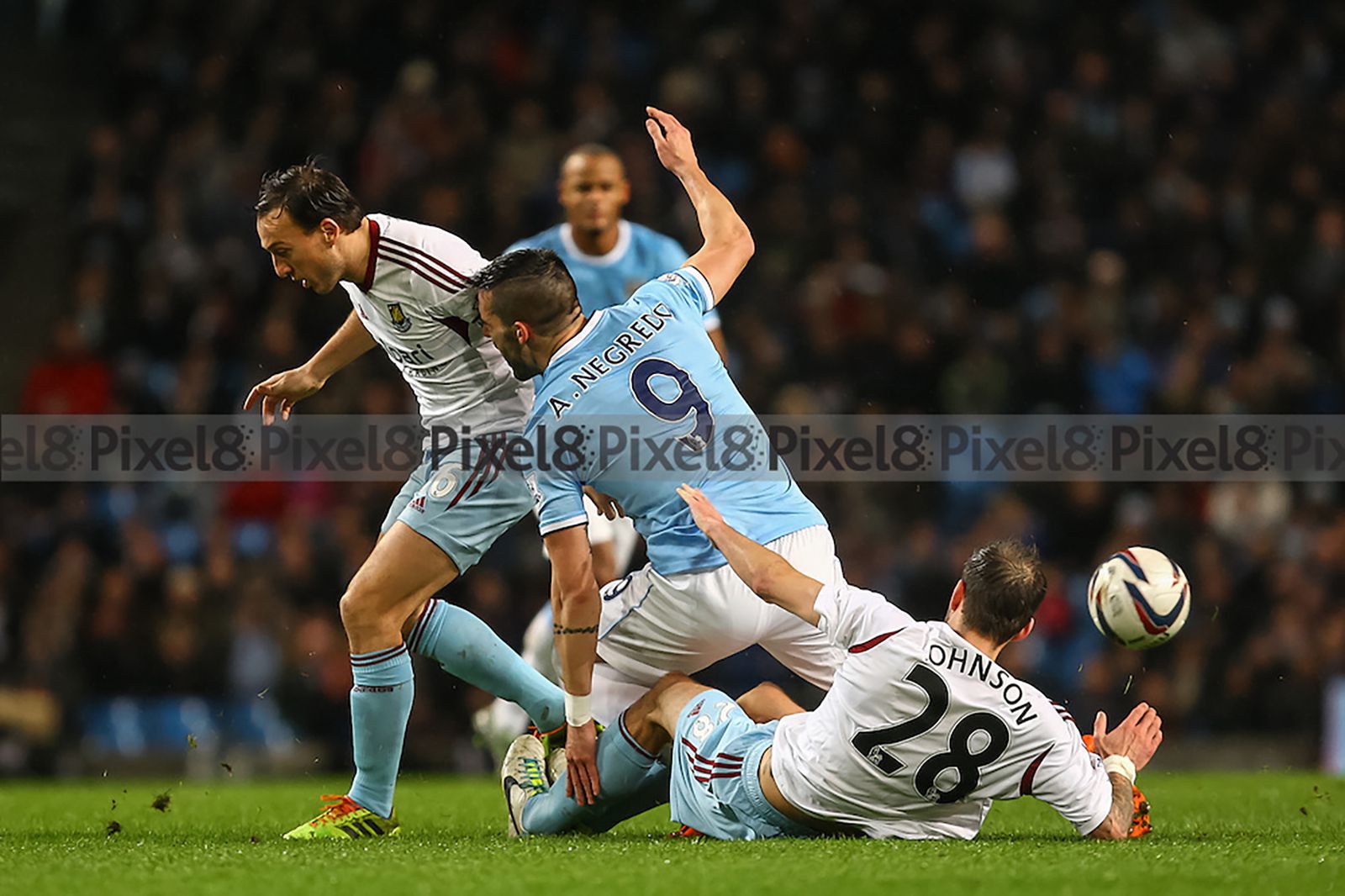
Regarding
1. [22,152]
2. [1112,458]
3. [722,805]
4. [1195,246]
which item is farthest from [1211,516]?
[22,152]

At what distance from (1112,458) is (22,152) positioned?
904cm

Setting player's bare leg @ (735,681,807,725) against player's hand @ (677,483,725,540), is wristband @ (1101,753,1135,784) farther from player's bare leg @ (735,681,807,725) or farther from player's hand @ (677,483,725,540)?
player's hand @ (677,483,725,540)

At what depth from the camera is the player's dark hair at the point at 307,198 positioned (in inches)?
208

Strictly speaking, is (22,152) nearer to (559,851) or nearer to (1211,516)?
(1211,516)

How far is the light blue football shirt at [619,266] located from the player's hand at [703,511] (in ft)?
9.07

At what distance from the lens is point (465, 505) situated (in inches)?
217

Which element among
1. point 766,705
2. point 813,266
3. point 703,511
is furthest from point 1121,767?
point 813,266

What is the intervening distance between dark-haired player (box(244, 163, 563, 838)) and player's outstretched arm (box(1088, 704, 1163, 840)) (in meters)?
1.86

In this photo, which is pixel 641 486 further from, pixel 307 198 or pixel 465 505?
pixel 307 198

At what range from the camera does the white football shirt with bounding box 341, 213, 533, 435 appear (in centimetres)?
548

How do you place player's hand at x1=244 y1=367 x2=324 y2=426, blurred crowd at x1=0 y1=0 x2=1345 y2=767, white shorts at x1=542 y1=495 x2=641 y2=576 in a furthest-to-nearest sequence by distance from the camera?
blurred crowd at x1=0 y1=0 x2=1345 y2=767
white shorts at x1=542 y1=495 x2=641 y2=576
player's hand at x1=244 y1=367 x2=324 y2=426

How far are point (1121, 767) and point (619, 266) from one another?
351cm

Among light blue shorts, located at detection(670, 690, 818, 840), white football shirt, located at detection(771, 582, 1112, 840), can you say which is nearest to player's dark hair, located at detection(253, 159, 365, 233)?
light blue shorts, located at detection(670, 690, 818, 840)

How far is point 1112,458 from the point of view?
10828 millimetres
